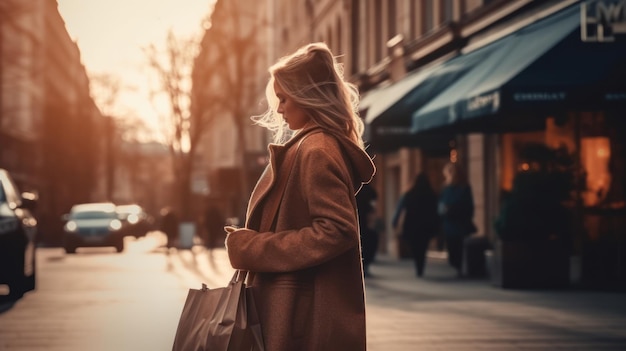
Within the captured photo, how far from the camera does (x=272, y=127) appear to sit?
4.25 m

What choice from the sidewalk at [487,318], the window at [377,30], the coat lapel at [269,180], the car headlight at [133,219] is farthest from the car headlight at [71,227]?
the coat lapel at [269,180]

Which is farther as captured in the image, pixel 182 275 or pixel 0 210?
pixel 182 275

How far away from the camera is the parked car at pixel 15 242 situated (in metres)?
14.2

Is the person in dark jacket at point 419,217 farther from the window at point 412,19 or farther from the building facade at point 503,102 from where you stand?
the window at point 412,19

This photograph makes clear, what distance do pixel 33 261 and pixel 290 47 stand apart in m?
40.2

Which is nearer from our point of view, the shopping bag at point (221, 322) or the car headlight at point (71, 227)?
Answer: the shopping bag at point (221, 322)

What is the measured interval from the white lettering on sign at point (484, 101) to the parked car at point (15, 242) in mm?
6022

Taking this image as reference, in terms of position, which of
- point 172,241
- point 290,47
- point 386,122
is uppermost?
point 290,47

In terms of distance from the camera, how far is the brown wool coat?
370 cm

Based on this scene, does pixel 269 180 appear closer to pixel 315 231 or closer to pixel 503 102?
pixel 315 231

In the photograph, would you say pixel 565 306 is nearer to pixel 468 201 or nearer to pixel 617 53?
pixel 617 53

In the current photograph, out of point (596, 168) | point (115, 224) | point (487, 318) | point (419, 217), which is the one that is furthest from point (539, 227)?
point (115, 224)

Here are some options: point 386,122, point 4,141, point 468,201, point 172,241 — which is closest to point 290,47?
point 4,141

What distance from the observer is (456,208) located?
60.3 ft
